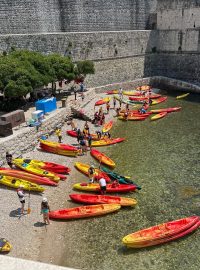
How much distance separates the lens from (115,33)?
2972cm

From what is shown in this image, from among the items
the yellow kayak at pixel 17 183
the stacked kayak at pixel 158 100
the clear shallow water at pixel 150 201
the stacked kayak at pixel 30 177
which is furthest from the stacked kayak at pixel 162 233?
the stacked kayak at pixel 158 100

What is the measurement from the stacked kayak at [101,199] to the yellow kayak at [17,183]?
1.68 meters

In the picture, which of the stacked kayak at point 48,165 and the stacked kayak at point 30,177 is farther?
the stacked kayak at point 48,165

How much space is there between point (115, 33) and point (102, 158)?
18126 millimetres

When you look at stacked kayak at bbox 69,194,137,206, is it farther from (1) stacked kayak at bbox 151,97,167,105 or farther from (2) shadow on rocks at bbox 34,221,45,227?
(1) stacked kayak at bbox 151,97,167,105

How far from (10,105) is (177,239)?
1465 centimetres

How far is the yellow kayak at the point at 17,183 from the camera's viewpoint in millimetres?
13031

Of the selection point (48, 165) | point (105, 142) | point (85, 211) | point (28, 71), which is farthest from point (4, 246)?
point (28, 71)

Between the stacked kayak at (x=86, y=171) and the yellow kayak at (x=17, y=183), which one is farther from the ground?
the yellow kayak at (x=17, y=183)

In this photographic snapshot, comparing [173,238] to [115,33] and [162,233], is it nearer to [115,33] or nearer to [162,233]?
[162,233]

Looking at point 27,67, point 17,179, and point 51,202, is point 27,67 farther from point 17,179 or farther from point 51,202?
point 51,202

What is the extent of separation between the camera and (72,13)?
1188 inches

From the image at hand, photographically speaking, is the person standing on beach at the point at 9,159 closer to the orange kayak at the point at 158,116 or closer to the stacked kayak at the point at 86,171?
the stacked kayak at the point at 86,171

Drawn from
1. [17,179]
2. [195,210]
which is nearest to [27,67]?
[17,179]
